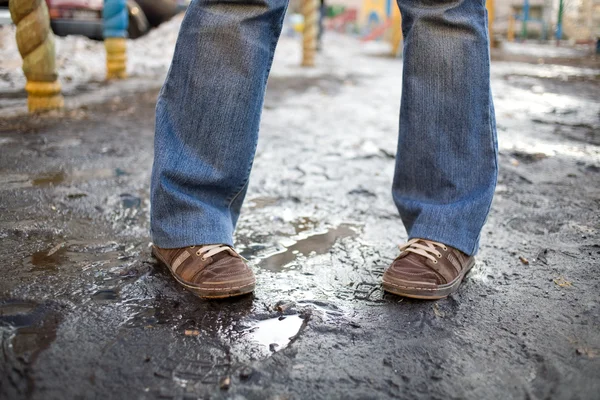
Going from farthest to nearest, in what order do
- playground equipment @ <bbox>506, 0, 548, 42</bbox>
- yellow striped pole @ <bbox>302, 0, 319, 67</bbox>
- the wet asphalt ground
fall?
1. playground equipment @ <bbox>506, 0, 548, 42</bbox>
2. yellow striped pole @ <bbox>302, 0, 319, 67</bbox>
3. the wet asphalt ground

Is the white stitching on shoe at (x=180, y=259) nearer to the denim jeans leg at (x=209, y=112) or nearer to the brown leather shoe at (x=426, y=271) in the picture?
the denim jeans leg at (x=209, y=112)

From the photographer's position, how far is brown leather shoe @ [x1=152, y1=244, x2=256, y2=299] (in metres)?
1.25

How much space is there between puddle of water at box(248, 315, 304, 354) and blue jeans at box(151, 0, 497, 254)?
0.23 metres

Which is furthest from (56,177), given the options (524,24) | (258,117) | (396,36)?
(524,24)

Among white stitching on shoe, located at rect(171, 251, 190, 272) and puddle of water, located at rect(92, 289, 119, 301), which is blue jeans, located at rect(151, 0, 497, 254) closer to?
white stitching on shoe, located at rect(171, 251, 190, 272)

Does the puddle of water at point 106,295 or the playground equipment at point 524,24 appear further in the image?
the playground equipment at point 524,24

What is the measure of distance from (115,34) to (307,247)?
13.7 ft

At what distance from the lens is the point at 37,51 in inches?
128

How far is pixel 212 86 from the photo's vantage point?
1.24m

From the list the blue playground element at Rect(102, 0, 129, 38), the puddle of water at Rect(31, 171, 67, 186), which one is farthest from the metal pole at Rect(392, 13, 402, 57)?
the puddle of water at Rect(31, 171, 67, 186)

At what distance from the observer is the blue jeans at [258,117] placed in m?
1.23

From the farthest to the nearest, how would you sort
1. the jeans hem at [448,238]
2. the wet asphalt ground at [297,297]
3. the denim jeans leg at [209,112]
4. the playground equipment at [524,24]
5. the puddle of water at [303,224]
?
the playground equipment at [524,24]
the puddle of water at [303,224]
the jeans hem at [448,238]
the denim jeans leg at [209,112]
the wet asphalt ground at [297,297]

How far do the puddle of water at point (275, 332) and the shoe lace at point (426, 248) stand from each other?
0.31 metres

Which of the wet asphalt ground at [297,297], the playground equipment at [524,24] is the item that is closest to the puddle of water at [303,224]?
the wet asphalt ground at [297,297]
